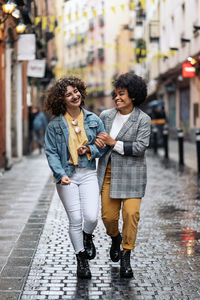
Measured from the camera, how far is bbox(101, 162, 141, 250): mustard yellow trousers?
5633 mm

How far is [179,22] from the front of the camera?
33.8m

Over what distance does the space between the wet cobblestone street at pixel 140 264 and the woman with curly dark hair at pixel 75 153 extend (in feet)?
0.99

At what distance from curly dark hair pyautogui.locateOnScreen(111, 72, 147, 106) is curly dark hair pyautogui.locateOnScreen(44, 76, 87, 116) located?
0.33 metres

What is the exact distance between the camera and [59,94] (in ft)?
18.1

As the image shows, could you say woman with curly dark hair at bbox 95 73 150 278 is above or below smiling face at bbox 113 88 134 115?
below

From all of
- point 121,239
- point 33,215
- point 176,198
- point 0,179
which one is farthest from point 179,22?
→ point 121,239

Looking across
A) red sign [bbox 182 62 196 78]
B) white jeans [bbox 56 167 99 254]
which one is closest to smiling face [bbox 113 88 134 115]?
white jeans [bbox 56 167 99 254]

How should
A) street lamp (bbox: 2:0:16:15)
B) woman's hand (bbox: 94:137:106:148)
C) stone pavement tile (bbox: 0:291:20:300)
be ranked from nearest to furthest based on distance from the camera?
stone pavement tile (bbox: 0:291:20:300), woman's hand (bbox: 94:137:106:148), street lamp (bbox: 2:0:16:15)

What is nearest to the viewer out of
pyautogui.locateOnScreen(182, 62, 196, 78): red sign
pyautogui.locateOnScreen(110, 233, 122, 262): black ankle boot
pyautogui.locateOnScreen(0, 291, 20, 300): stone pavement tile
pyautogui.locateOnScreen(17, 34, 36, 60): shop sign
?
pyautogui.locateOnScreen(0, 291, 20, 300): stone pavement tile

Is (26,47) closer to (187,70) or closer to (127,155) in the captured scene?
(187,70)

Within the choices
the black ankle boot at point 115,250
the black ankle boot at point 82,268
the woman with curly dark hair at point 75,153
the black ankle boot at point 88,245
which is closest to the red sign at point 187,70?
the black ankle boot at point 115,250

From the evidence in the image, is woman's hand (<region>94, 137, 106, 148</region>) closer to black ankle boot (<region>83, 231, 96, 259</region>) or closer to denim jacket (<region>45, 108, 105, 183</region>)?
denim jacket (<region>45, 108, 105, 183</region>)

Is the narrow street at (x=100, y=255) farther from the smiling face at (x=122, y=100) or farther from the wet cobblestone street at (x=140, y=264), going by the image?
the smiling face at (x=122, y=100)

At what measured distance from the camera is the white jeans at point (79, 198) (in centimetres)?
547
